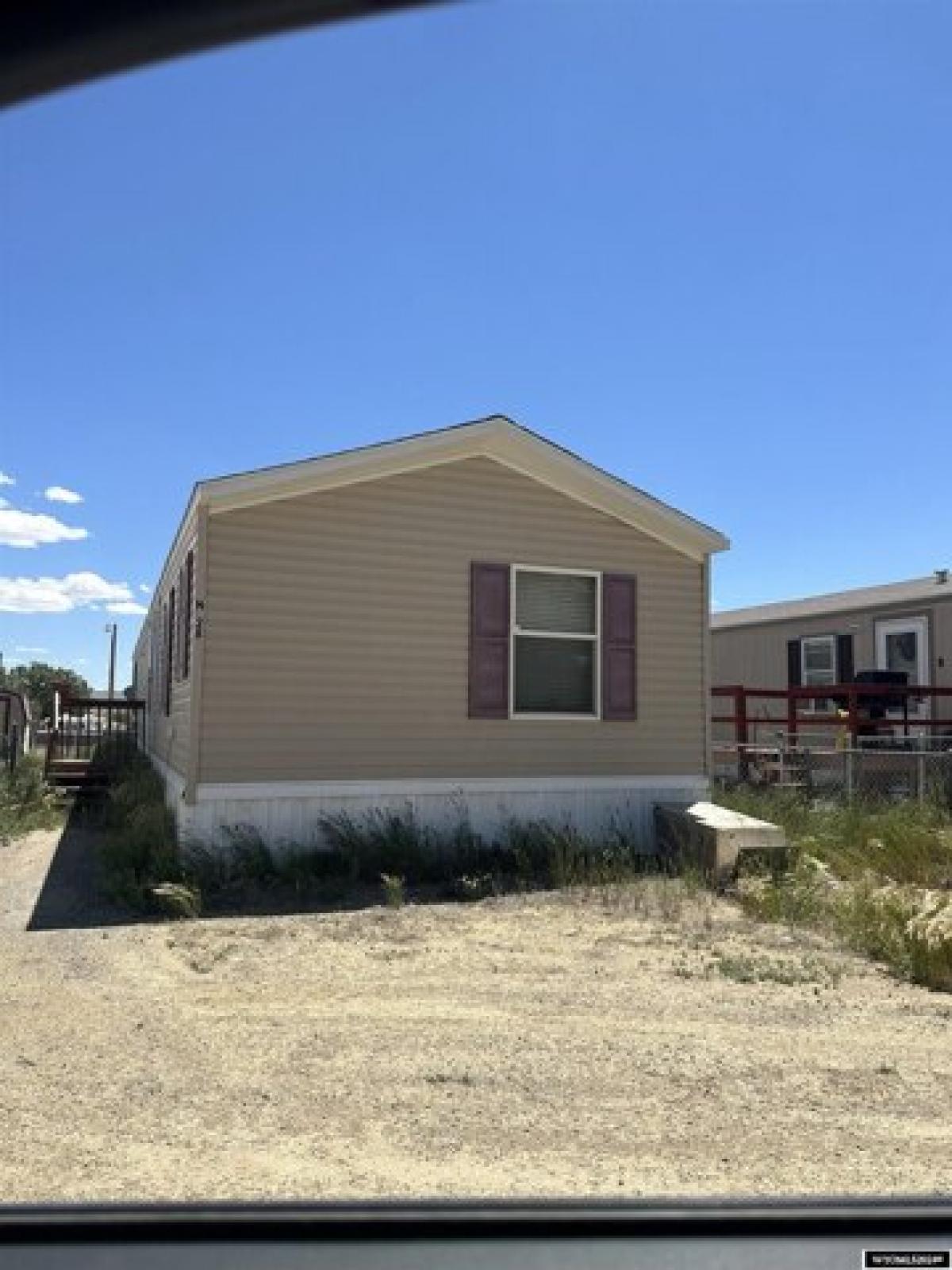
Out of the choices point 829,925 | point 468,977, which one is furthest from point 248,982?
point 829,925

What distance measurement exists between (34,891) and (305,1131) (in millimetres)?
6147

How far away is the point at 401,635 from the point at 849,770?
4859 millimetres

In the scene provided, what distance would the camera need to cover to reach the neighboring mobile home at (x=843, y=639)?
56.7ft

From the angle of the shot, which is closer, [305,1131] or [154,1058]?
[305,1131]

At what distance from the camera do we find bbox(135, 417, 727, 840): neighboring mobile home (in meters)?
9.73

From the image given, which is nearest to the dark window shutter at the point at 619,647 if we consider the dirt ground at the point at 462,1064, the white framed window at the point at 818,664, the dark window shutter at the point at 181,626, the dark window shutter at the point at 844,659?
the dirt ground at the point at 462,1064

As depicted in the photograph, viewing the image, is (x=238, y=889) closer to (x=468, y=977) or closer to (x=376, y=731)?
(x=376, y=731)

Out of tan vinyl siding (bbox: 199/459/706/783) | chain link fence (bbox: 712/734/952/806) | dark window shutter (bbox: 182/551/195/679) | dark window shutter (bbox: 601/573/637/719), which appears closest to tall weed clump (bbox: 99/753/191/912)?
tan vinyl siding (bbox: 199/459/706/783)

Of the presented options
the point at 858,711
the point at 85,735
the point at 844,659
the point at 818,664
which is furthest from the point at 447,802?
the point at 85,735

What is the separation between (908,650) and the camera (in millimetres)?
17922

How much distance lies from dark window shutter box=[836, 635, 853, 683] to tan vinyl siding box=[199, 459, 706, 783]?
833cm

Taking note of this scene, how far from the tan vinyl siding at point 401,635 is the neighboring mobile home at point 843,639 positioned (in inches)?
287

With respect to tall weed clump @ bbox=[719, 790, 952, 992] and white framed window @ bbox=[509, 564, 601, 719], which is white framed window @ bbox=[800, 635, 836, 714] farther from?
white framed window @ bbox=[509, 564, 601, 719]

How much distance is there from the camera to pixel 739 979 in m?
6.36
